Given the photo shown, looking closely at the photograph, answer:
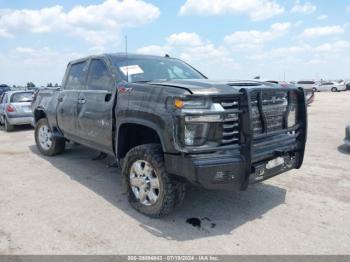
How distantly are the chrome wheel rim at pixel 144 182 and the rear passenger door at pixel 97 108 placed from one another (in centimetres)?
74

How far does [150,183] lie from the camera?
4055mm

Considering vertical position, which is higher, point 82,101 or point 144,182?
point 82,101

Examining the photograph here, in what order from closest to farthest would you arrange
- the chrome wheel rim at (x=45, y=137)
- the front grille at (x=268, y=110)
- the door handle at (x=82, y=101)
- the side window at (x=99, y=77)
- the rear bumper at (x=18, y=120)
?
1. the front grille at (x=268, y=110)
2. the side window at (x=99, y=77)
3. the door handle at (x=82, y=101)
4. the chrome wheel rim at (x=45, y=137)
5. the rear bumper at (x=18, y=120)

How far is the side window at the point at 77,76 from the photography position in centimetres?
570

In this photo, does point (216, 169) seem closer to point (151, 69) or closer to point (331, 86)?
point (151, 69)

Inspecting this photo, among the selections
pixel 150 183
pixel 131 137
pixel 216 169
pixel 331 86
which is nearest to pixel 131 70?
pixel 131 137

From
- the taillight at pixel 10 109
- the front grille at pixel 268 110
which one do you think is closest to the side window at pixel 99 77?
the front grille at pixel 268 110

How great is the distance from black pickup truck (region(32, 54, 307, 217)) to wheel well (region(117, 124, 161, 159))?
0.01 m

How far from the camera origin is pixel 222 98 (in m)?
3.54

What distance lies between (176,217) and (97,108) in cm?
199

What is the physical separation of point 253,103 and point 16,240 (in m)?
2.95

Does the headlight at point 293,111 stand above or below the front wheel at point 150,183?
above

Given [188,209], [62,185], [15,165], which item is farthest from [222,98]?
[15,165]

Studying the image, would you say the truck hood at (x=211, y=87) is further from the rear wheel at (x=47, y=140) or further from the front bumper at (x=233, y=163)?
the rear wheel at (x=47, y=140)
